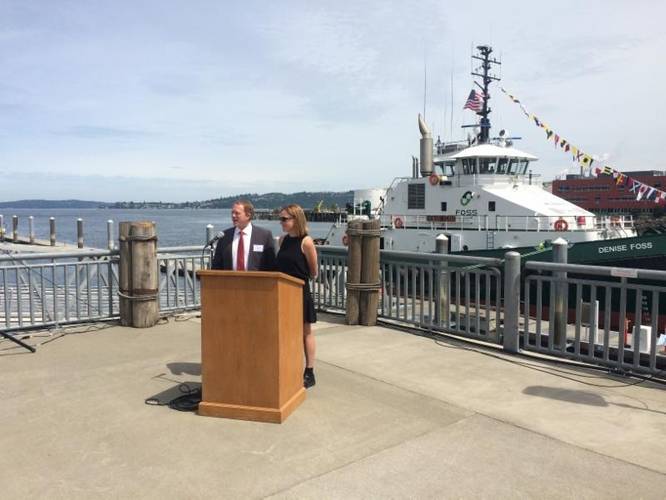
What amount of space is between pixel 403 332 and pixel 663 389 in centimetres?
307

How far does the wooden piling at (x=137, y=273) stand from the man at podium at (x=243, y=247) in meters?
2.80

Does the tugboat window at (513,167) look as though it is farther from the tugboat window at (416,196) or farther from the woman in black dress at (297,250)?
the woman in black dress at (297,250)

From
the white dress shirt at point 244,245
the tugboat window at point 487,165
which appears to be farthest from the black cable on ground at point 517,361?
the tugboat window at point 487,165

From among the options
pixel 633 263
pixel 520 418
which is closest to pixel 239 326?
pixel 520 418

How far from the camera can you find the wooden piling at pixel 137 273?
24.2 ft

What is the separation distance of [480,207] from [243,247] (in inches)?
630

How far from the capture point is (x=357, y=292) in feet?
25.3

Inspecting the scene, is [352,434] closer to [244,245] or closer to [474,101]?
[244,245]

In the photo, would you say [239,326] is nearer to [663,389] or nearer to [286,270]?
[286,270]

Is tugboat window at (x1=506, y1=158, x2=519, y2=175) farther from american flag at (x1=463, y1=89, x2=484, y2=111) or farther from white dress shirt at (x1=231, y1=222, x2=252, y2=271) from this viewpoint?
white dress shirt at (x1=231, y1=222, x2=252, y2=271)

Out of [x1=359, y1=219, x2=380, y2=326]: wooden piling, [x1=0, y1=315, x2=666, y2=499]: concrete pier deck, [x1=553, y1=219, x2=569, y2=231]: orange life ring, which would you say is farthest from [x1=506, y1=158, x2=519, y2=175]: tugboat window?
[x1=0, y1=315, x2=666, y2=499]: concrete pier deck

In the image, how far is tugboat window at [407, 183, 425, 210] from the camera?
69.4 ft

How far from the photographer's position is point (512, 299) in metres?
6.32

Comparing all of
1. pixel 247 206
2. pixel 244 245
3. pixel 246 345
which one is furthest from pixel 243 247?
pixel 246 345
